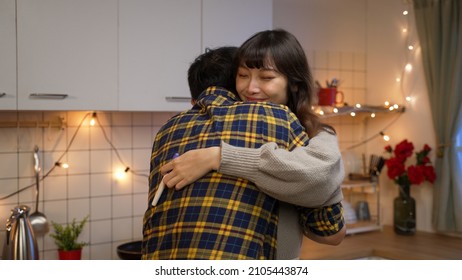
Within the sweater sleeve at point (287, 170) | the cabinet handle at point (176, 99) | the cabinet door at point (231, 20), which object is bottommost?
the sweater sleeve at point (287, 170)

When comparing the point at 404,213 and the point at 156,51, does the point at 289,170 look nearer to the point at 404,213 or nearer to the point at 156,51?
the point at 156,51

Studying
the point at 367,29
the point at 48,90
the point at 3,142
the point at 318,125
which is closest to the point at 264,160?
the point at 318,125

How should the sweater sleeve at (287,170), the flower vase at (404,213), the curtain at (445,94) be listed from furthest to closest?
the flower vase at (404,213), the curtain at (445,94), the sweater sleeve at (287,170)

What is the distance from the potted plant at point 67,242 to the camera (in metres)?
2.19

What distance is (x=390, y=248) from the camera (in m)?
2.52

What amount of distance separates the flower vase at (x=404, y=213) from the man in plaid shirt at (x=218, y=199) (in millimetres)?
1849

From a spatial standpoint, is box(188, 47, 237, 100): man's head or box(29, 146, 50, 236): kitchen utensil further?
box(29, 146, 50, 236): kitchen utensil

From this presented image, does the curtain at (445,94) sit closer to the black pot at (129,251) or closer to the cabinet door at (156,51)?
the cabinet door at (156,51)

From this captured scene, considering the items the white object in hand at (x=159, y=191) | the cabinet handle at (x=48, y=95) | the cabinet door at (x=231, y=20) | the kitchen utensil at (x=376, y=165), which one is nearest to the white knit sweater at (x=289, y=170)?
the white object in hand at (x=159, y=191)

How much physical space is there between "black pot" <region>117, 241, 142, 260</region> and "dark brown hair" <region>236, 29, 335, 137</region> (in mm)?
1111

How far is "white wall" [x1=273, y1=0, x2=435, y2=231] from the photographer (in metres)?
2.83

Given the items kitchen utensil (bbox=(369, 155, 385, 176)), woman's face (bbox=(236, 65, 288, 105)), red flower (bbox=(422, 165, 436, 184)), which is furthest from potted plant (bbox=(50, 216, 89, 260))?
red flower (bbox=(422, 165, 436, 184))

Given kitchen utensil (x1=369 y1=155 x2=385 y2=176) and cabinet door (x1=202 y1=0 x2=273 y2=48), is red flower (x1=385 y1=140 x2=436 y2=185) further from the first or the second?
cabinet door (x1=202 y1=0 x2=273 y2=48)

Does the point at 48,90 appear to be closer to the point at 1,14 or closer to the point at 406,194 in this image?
the point at 1,14
